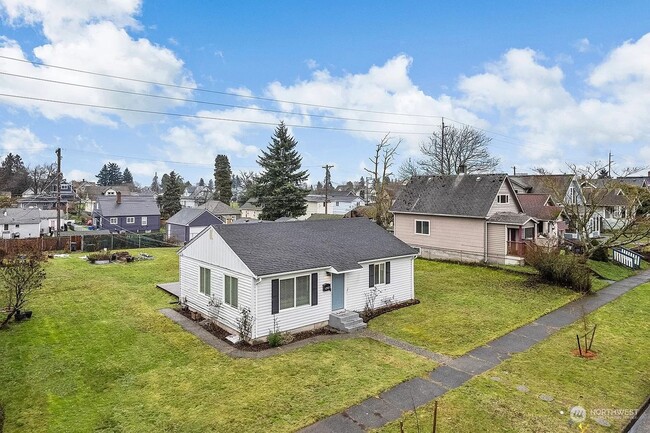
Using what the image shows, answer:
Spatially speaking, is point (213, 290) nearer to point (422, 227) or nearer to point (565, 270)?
point (565, 270)

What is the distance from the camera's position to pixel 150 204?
5103 centimetres

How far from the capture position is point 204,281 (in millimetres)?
14211

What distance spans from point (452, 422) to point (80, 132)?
30.1 meters

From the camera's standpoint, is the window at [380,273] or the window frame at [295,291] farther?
the window at [380,273]

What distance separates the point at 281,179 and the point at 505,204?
78.3ft

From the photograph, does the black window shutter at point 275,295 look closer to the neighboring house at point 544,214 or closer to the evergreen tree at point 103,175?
the neighboring house at point 544,214

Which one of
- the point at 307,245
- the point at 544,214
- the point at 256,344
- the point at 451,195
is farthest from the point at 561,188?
the point at 256,344

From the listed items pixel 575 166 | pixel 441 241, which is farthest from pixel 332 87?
pixel 575 166

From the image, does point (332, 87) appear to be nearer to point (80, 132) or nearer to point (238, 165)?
point (80, 132)

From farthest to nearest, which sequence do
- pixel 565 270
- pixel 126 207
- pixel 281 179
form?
pixel 126 207 → pixel 281 179 → pixel 565 270

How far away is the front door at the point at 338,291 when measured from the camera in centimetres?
1365

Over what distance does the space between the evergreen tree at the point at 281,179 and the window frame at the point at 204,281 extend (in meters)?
27.2

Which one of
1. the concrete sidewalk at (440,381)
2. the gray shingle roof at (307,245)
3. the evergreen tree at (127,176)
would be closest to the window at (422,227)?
the gray shingle roof at (307,245)

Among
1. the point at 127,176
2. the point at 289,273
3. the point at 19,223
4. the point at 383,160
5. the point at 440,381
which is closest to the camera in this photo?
the point at 440,381
